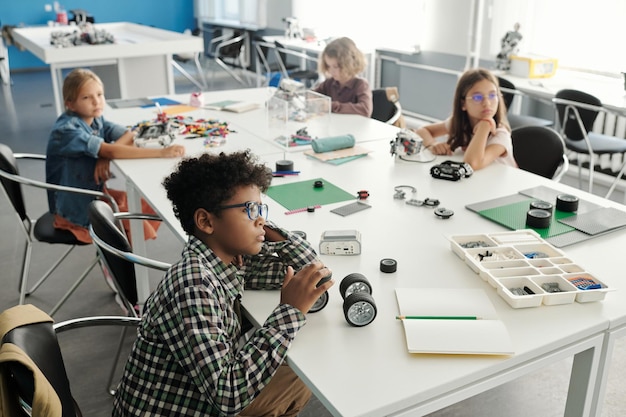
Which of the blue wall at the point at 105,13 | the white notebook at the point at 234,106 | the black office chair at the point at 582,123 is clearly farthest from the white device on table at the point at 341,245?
the blue wall at the point at 105,13

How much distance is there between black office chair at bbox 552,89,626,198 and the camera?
3621 millimetres

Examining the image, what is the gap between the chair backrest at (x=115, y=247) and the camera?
177cm

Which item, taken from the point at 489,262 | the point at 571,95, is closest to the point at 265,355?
the point at 489,262

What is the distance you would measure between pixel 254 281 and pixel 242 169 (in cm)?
29

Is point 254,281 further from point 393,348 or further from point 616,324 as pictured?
point 616,324

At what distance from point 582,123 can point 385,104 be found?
115 centimetres

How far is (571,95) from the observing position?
12.1 feet

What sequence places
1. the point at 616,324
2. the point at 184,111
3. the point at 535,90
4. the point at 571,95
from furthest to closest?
1. the point at 535,90
2. the point at 571,95
3. the point at 184,111
4. the point at 616,324

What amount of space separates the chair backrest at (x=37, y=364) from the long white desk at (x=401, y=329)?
408mm

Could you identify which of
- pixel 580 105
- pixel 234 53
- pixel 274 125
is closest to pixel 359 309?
pixel 274 125

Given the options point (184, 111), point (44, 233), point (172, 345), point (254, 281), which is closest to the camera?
point (172, 345)

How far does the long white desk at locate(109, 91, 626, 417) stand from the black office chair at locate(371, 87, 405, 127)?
158cm

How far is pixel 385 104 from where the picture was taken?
381cm

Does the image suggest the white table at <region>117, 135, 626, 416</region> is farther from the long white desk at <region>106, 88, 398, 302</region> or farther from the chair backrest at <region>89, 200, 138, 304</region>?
the long white desk at <region>106, 88, 398, 302</region>
